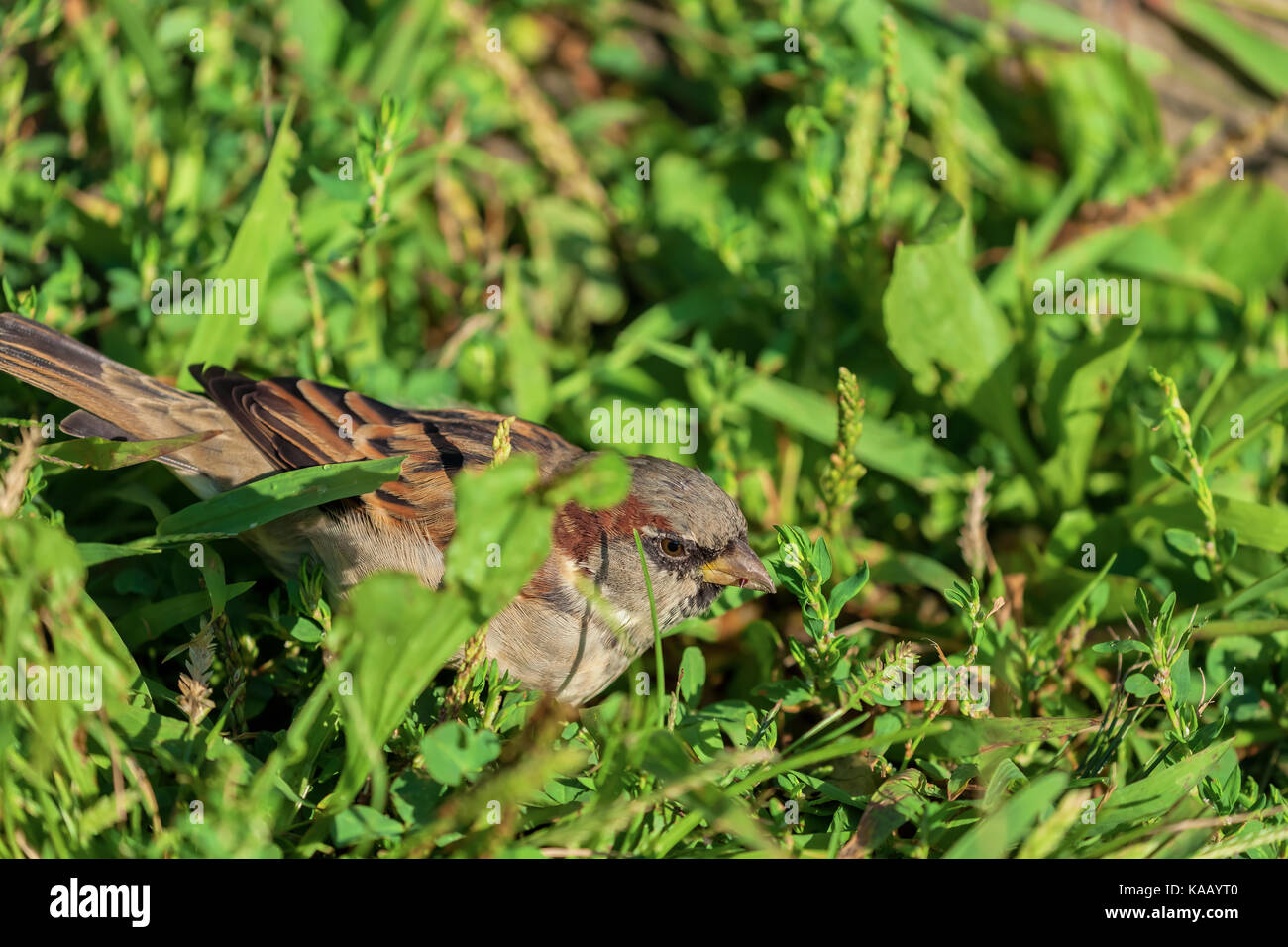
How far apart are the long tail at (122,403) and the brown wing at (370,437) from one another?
10 centimetres

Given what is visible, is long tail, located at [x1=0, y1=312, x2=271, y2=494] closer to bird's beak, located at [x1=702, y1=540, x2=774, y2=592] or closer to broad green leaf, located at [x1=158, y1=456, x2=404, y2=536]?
broad green leaf, located at [x1=158, y1=456, x2=404, y2=536]

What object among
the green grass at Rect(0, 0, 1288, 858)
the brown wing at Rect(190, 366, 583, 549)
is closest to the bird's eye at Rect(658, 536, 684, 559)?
the green grass at Rect(0, 0, 1288, 858)

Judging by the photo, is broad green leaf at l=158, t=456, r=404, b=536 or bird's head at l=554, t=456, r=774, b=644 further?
bird's head at l=554, t=456, r=774, b=644

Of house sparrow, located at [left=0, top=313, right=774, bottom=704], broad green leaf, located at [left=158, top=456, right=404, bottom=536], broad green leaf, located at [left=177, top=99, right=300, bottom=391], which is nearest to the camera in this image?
broad green leaf, located at [left=158, top=456, right=404, bottom=536]

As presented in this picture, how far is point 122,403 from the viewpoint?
10.4ft

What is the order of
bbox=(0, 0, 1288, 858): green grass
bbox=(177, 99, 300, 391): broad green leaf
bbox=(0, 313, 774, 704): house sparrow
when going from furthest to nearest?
bbox=(177, 99, 300, 391): broad green leaf, bbox=(0, 313, 774, 704): house sparrow, bbox=(0, 0, 1288, 858): green grass

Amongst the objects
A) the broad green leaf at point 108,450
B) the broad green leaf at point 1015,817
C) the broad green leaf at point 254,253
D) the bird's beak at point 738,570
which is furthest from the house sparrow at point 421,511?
the broad green leaf at point 1015,817

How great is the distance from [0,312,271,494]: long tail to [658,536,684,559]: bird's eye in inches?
47.7

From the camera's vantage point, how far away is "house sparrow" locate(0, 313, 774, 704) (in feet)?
9.93

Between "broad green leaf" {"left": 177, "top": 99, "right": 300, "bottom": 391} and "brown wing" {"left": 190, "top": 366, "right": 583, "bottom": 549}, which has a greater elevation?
"broad green leaf" {"left": 177, "top": 99, "right": 300, "bottom": 391}

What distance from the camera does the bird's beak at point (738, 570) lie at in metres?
3.04

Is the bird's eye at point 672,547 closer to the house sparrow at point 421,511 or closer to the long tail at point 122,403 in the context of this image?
the house sparrow at point 421,511

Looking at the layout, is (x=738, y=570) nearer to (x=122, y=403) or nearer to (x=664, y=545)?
(x=664, y=545)

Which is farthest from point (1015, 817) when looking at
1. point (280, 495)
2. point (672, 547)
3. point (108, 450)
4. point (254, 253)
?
point (254, 253)
